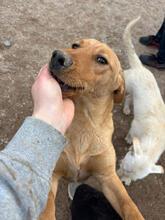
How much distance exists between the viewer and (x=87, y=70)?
178 cm

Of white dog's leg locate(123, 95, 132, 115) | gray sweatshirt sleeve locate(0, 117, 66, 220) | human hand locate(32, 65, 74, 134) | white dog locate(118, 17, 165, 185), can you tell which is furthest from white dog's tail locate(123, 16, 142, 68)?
gray sweatshirt sleeve locate(0, 117, 66, 220)

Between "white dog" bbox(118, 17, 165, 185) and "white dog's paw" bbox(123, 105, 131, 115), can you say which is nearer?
A: "white dog" bbox(118, 17, 165, 185)

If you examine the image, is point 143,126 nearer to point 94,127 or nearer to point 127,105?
point 127,105

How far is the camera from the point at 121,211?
2.09m

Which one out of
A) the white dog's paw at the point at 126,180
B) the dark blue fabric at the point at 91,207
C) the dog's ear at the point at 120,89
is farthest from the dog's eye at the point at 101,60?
the white dog's paw at the point at 126,180

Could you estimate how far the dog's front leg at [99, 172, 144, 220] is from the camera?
1.95 m

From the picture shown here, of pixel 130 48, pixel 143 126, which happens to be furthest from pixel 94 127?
pixel 130 48

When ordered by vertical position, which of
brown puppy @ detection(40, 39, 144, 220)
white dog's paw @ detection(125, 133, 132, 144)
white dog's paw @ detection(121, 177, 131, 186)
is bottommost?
white dog's paw @ detection(121, 177, 131, 186)

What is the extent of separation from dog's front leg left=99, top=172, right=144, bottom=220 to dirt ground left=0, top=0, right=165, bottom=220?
872 millimetres

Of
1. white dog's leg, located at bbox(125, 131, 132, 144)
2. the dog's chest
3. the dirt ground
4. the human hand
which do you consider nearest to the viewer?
the human hand

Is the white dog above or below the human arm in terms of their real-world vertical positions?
below

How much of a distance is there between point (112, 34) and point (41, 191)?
454 cm

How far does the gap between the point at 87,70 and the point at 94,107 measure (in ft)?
1.54

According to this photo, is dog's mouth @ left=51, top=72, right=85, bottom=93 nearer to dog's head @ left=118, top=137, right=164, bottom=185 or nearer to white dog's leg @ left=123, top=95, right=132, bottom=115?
dog's head @ left=118, top=137, right=164, bottom=185
